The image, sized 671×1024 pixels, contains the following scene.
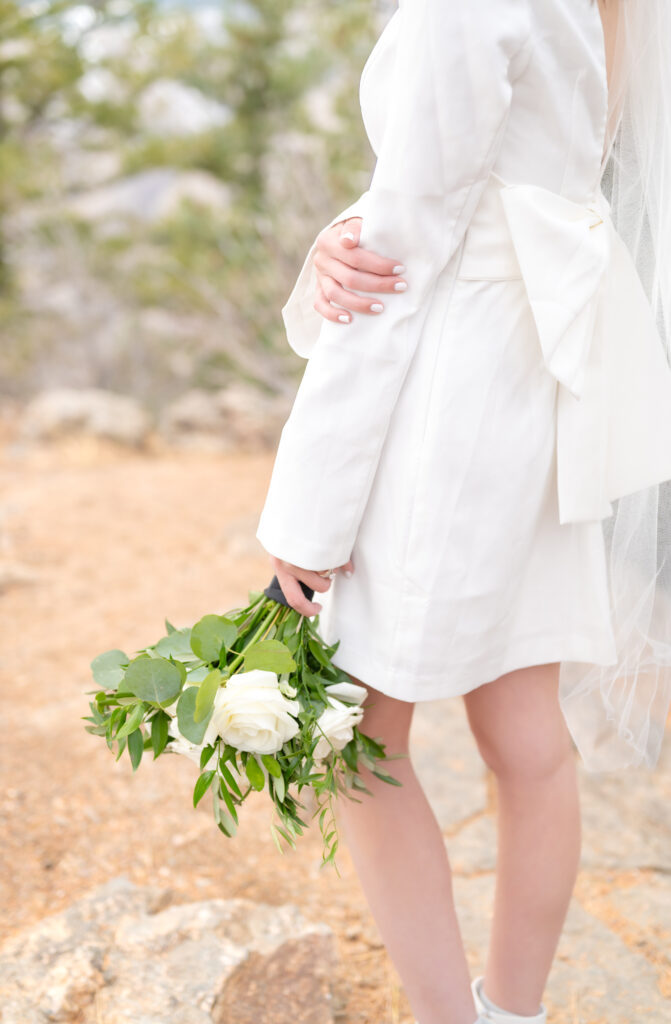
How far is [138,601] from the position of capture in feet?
9.98

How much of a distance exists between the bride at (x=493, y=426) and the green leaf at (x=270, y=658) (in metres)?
0.06

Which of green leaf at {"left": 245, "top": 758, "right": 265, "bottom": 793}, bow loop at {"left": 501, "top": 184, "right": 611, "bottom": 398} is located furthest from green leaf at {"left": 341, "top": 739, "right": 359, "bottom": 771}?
bow loop at {"left": 501, "top": 184, "right": 611, "bottom": 398}

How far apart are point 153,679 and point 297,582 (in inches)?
7.3

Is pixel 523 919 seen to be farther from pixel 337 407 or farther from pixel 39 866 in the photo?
pixel 39 866

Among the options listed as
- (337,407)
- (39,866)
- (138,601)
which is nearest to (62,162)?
(138,601)

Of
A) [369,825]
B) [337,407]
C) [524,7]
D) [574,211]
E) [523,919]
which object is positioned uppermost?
[524,7]

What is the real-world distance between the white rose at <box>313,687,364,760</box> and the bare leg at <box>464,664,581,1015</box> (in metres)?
0.18

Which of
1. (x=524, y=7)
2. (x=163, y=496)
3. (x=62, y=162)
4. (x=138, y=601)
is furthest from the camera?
(x=62, y=162)

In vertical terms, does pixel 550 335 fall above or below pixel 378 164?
below

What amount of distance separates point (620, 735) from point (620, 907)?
25.7 inches

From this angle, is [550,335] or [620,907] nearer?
[550,335]

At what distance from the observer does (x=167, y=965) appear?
1.31 m

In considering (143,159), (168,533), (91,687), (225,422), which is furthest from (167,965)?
(143,159)

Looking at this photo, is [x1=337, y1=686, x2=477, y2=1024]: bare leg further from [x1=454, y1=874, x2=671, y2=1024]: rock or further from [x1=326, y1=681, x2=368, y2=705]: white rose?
[x1=454, y1=874, x2=671, y2=1024]: rock
